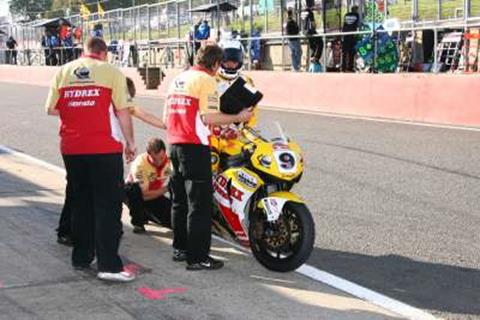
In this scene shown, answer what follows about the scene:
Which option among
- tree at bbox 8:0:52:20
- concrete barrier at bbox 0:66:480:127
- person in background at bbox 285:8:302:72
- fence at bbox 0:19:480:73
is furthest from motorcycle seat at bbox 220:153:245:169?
tree at bbox 8:0:52:20

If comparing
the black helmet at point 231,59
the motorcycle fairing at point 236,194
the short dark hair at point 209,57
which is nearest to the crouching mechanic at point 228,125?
the black helmet at point 231,59

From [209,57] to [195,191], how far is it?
970 millimetres

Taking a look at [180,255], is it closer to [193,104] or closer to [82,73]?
[193,104]

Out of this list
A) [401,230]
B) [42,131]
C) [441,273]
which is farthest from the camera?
[42,131]

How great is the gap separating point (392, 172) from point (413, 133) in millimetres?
3501

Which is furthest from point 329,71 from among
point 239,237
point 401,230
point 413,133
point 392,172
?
point 239,237

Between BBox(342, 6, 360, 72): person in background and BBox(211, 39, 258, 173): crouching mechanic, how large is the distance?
11.9 metres

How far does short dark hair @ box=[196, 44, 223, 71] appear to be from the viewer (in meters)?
5.65

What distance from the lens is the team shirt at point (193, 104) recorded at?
18.4 ft

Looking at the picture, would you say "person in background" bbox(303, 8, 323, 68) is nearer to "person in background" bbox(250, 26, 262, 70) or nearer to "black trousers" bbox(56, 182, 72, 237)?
"person in background" bbox(250, 26, 262, 70)

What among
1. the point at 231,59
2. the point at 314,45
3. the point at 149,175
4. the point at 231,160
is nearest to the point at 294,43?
the point at 314,45

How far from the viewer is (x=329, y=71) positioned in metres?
18.5

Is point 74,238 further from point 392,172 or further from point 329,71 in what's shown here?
point 329,71

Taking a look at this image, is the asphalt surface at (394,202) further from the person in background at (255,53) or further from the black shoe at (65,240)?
the person in background at (255,53)
